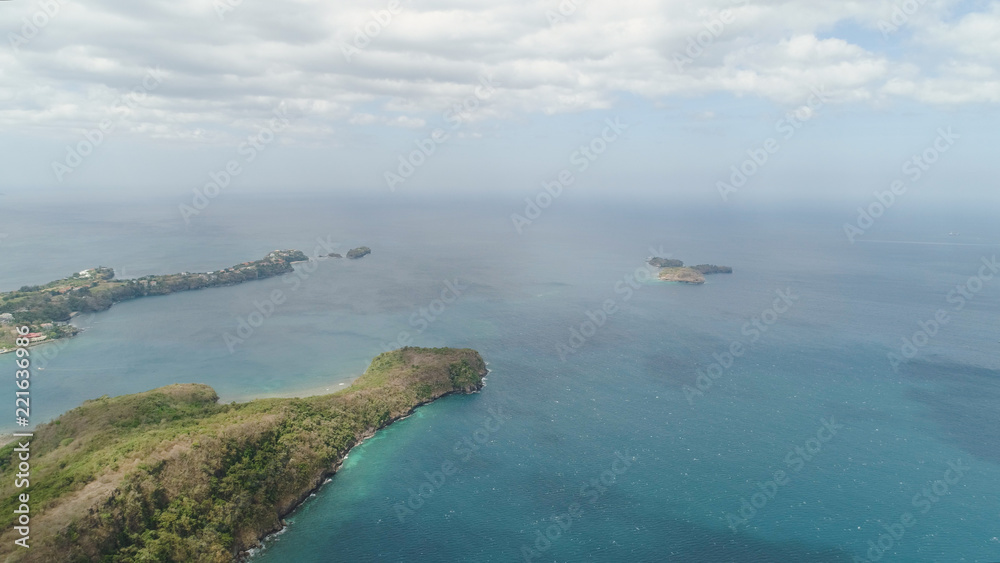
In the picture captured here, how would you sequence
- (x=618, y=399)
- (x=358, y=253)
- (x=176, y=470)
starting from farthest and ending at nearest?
(x=358, y=253)
(x=618, y=399)
(x=176, y=470)

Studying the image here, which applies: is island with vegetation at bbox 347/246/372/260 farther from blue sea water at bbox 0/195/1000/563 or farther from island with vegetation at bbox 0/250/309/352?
island with vegetation at bbox 0/250/309/352

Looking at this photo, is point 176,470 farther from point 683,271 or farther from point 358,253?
point 358,253

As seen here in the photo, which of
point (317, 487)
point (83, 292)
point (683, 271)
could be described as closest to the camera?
point (317, 487)

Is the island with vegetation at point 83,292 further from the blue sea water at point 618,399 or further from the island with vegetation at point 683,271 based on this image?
the island with vegetation at point 683,271

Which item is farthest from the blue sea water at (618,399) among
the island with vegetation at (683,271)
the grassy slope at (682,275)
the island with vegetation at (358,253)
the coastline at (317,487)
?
the island with vegetation at (358,253)

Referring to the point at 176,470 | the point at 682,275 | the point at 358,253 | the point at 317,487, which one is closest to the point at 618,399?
the point at 317,487

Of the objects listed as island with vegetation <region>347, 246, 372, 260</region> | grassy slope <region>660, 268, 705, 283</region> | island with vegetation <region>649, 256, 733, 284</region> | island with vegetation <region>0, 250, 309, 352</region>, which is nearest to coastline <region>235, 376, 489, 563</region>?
island with vegetation <region>0, 250, 309, 352</region>
